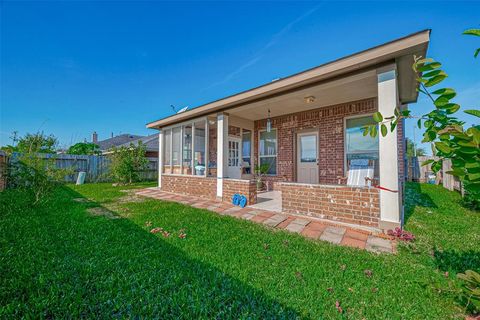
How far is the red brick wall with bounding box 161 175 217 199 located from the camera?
6527 millimetres

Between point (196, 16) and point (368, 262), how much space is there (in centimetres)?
940

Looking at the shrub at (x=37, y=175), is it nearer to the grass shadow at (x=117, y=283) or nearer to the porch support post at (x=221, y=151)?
the grass shadow at (x=117, y=283)

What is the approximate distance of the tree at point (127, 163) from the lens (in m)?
10.5

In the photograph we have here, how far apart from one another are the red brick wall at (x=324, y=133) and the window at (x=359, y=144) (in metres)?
0.19

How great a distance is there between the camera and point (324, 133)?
21.7 feet

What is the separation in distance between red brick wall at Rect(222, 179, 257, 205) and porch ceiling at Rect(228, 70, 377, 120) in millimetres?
2301

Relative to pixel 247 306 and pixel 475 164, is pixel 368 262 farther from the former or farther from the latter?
pixel 475 164

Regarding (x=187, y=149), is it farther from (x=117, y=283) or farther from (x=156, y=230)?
(x=117, y=283)

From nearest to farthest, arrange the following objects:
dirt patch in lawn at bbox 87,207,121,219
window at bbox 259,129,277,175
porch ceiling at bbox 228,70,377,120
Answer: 1. porch ceiling at bbox 228,70,377,120
2. dirt patch in lawn at bbox 87,207,121,219
3. window at bbox 259,129,277,175

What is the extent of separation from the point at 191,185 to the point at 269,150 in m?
3.40

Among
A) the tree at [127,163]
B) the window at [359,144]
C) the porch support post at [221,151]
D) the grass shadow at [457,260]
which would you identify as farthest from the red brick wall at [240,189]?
the tree at [127,163]

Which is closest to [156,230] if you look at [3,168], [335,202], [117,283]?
[117,283]

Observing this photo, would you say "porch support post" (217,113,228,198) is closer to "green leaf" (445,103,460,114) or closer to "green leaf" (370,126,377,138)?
"green leaf" (370,126,377,138)

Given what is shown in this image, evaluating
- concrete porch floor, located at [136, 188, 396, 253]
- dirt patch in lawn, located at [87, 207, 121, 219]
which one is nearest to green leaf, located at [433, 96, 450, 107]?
concrete porch floor, located at [136, 188, 396, 253]
